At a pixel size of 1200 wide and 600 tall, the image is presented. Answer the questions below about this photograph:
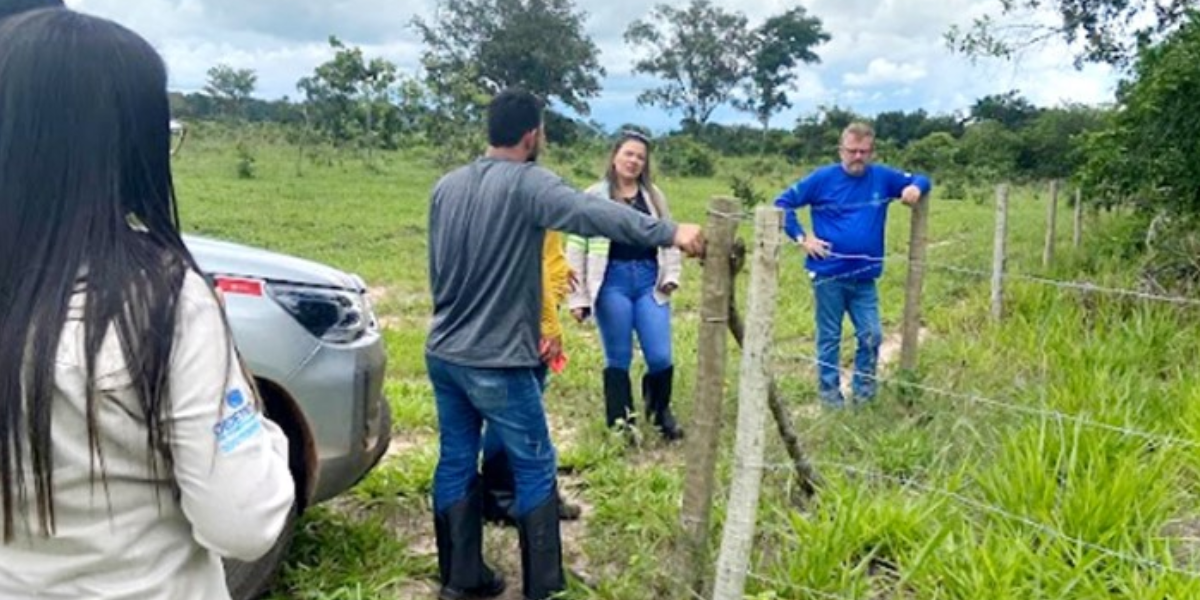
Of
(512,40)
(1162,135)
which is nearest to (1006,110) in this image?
(512,40)

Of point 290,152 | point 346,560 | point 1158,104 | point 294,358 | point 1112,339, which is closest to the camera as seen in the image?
point 294,358

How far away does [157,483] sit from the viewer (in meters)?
1.24

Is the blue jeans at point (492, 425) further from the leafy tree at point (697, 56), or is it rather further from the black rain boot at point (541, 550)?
the leafy tree at point (697, 56)

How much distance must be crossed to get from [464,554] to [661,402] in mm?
1814

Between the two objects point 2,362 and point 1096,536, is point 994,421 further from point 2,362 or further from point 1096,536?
point 2,362

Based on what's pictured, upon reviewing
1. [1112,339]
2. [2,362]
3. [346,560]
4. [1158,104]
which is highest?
[1158,104]

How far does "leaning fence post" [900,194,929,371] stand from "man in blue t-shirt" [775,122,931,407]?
0.52 feet

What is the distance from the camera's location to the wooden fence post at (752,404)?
2668 mm

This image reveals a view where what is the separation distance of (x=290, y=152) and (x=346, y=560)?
81.3 feet

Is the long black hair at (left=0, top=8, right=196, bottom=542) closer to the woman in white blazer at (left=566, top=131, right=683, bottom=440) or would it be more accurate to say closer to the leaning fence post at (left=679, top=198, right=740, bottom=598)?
the leaning fence post at (left=679, top=198, right=740, bottom=598)

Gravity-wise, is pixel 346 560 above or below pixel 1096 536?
below

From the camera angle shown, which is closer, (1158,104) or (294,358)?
(294,358)

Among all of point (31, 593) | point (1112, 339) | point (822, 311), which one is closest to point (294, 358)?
point (31, 593)

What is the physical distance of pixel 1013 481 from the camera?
3320 millimetres
